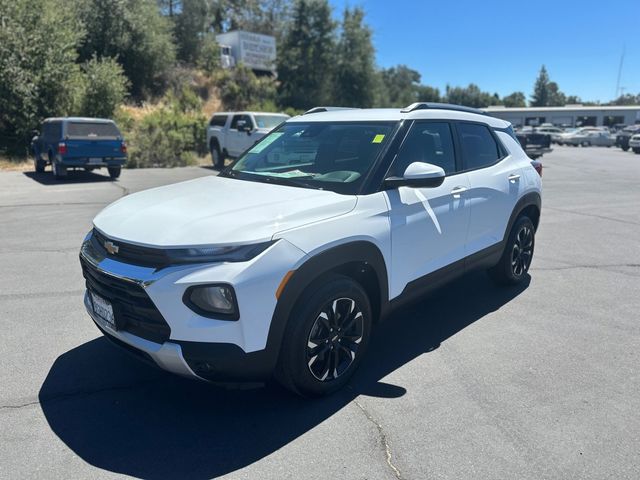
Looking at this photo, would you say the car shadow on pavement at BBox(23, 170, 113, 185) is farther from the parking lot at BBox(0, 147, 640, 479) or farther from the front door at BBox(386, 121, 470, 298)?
the front door at BBox(386, 121, 470, 298)

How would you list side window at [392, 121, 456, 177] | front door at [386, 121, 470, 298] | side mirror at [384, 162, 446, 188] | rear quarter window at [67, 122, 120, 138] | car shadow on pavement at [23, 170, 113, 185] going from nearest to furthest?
side mirror at [384, 162, 446, 188] → front door at [386, 121, 470, 298] → side window at [392, 121, 456, 177] → rear quarter window at [67, 122, 120, 138] → car shadow on pavement at [23, 170, 113, 185]

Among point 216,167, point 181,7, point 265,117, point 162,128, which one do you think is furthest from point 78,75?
point 181,7

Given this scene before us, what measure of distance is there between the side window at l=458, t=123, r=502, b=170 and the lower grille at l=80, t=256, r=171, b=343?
308 cm

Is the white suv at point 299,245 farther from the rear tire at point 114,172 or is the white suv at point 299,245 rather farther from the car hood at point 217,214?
the rear tire at point 114,172

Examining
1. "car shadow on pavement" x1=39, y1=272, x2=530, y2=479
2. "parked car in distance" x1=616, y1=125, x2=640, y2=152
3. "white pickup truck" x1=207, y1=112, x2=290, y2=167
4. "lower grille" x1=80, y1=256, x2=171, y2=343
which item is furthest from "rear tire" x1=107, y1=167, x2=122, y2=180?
"parked car in distance" x1=616, y1=125, x2=640, y2=152

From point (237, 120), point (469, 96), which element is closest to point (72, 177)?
point (237, 120)

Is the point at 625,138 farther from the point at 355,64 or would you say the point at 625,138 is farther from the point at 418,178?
the point at 418,178

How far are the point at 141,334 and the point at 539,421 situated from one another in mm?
2538

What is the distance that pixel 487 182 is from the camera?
469 centimetres

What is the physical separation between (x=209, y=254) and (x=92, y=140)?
1351 centimetres

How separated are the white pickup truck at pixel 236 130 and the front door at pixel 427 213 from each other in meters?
12.8

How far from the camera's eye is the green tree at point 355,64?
3806cm

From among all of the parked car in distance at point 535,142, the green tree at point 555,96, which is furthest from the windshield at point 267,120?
the green tree at point 555,96

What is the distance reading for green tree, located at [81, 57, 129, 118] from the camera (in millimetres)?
21766
